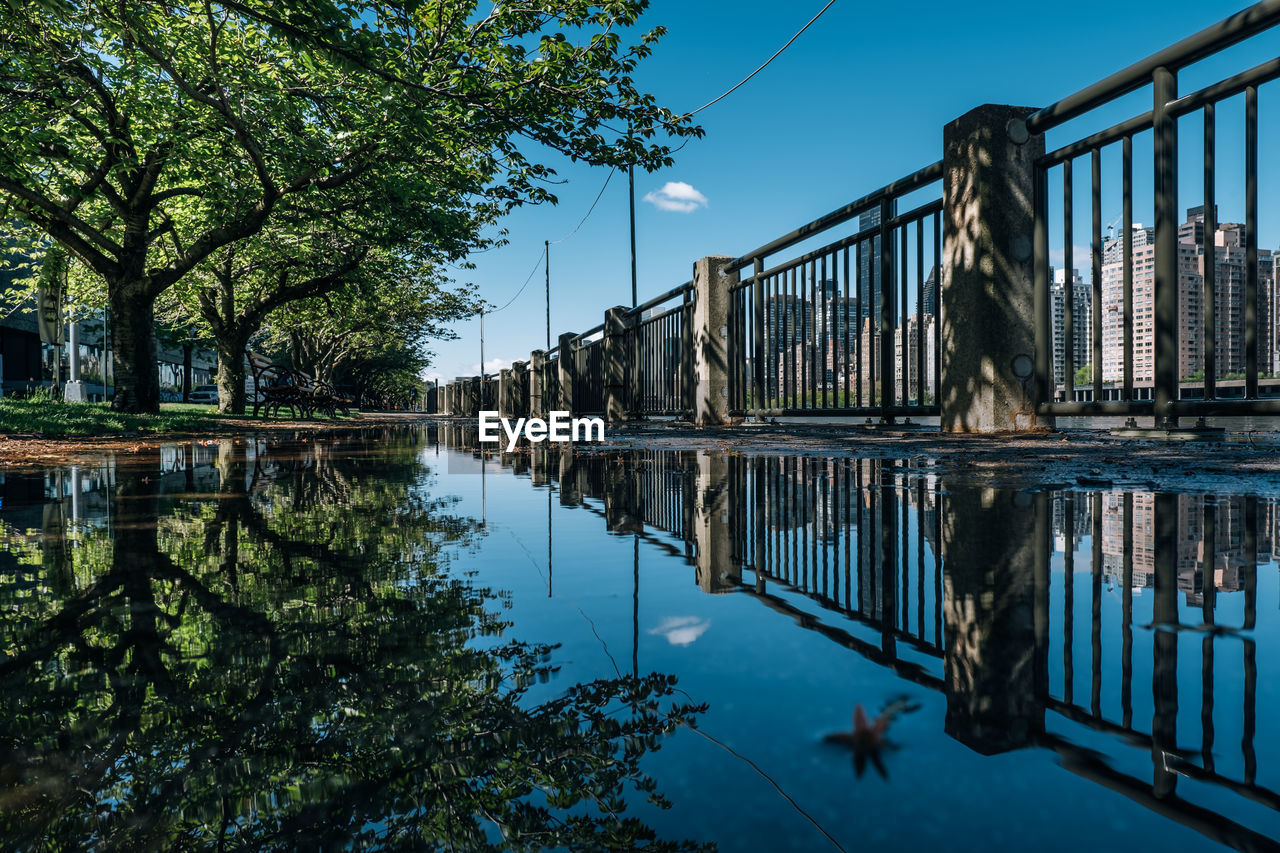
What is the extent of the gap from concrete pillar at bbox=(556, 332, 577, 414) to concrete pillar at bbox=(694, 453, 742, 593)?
522 inches

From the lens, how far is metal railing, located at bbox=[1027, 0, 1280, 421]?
3344 mm

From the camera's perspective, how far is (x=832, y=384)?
6.64 metres

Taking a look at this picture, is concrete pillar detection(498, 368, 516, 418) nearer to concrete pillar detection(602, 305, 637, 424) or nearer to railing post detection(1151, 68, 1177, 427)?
concrete pillar detection(602, 305, 637, 424)

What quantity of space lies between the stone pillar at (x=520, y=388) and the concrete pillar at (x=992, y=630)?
1992 centimetres

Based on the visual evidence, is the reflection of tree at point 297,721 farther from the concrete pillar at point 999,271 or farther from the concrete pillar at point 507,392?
the concrete pillar at point 507,392

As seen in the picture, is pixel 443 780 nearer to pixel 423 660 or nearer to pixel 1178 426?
pixel 423 660

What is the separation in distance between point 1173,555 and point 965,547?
1.27ft

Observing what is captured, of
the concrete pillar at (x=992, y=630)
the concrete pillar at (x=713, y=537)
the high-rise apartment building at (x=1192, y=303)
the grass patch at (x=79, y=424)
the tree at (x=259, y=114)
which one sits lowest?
the concrete pillar at (x=713, y=537)

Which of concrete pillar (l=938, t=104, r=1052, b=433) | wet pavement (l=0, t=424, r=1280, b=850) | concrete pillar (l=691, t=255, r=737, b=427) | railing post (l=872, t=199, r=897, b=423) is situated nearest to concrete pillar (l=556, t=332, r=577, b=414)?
concrete pillar (l=691, t=255, r=737, b=427)

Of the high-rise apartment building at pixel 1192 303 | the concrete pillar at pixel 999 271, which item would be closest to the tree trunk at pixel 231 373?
the concrete pillar at pixel 999 271

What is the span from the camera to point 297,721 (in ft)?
2.55

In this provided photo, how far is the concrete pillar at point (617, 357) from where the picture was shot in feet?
43.2

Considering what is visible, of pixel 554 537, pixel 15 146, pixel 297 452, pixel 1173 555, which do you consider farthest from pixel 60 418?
pixel 1173 555

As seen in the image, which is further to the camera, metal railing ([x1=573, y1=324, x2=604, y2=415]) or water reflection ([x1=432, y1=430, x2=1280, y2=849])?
metal railing ([x1=573, y1=324, x2=604, y2=415])
